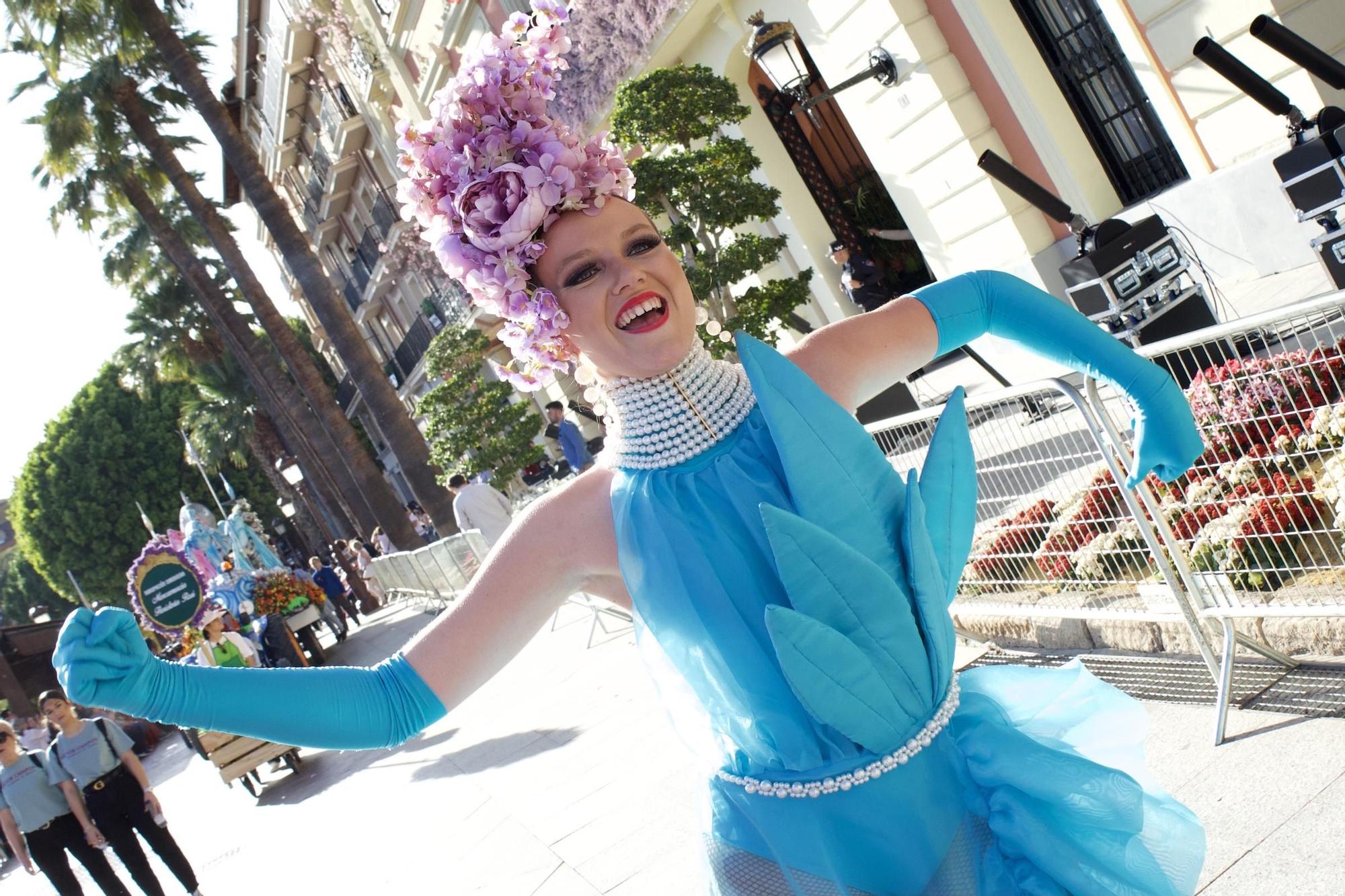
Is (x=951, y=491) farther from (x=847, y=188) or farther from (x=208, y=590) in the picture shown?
(x=208, y=590)

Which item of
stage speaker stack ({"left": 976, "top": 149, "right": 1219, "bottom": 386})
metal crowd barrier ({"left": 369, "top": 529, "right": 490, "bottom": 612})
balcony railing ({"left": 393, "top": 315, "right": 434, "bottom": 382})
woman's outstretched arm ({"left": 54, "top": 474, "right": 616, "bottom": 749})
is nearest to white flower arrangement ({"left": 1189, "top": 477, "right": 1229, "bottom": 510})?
woman's outstretched arm ({"left": 54, "top": 474, "right": 616, "bottom": 749})

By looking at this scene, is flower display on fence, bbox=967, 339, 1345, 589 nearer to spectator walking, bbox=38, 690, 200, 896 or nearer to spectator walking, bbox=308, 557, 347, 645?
spectator walking, bbox=38, 690, 200, 896

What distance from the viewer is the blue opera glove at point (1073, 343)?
227cm

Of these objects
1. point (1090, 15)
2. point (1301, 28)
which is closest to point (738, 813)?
point (1301, 28)

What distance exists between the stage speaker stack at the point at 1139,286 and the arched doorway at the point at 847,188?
6851 millimetres

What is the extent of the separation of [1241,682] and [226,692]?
3309 mm

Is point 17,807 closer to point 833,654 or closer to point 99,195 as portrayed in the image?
point 833,654

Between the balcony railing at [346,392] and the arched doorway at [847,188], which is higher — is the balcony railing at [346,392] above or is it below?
above

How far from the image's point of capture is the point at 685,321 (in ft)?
7.30

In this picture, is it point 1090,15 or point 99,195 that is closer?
point 1090,15

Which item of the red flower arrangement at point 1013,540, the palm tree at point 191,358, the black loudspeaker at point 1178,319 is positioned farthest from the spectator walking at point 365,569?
the red flower arrangement at point 1013,540

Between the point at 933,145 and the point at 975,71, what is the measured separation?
78 centimetres

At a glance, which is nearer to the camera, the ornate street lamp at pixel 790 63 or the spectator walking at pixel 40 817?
the spectator walking at pixel 40 817

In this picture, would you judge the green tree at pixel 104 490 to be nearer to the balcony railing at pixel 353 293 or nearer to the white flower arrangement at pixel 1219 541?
the balcony railing at pixel 353 293
